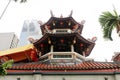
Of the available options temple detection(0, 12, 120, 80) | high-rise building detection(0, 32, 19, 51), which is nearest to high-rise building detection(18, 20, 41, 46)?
high-rise building detection(0, 32, 19, 51)

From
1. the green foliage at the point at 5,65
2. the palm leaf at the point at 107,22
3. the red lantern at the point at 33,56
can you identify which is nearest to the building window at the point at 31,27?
the red lantern at the point at 33,56

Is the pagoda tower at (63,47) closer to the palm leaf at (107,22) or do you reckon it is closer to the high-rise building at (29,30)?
the palm leaf at (107,22)

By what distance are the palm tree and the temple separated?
2704 millimetres

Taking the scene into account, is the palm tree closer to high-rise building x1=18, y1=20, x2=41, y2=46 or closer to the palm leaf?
the palm leaf

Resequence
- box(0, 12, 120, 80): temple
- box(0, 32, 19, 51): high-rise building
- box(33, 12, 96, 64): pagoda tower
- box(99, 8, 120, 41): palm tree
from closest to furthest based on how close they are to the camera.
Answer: box(0, 12, 120, 80): temple, box(99, 8, 120, 41): palm tree, box(33, 12, 96, 64): pagoda tower, box(0, 32, 19, 51): high-rise building

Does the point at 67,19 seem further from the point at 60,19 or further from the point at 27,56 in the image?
the point at 27,56

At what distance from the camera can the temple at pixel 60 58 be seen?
1791cm

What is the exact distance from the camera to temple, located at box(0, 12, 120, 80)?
58.7 feet

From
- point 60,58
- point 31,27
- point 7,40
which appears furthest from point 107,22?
point 31,27

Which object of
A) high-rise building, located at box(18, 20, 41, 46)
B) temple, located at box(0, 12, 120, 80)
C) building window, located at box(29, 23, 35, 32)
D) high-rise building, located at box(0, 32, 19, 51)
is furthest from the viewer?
building window, located at box(29, 23, 35, 32)

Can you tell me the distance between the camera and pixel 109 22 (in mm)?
19828

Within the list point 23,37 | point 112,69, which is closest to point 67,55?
point 112,69

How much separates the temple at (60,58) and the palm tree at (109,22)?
2.70m

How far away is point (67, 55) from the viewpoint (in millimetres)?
24297
